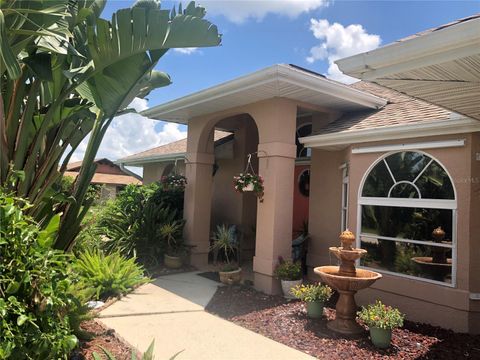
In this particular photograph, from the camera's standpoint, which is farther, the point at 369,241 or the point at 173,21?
the point at 369,241

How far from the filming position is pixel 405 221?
707 cm

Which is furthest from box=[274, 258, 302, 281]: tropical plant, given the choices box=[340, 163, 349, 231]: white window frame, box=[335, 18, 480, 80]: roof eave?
box=[335, 18, 480, 80]: roof eave

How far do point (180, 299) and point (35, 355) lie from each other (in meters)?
4.70

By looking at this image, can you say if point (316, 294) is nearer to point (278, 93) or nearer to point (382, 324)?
point (382, 324)

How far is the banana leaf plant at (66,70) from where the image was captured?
14.0 feet

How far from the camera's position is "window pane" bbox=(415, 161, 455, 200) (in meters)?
6.57

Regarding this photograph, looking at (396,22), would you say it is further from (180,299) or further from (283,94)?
(180,299)

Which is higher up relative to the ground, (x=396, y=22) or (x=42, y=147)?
(x=396, y=22)

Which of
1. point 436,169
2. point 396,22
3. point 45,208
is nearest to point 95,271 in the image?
point 45,208

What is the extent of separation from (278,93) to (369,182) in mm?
2526

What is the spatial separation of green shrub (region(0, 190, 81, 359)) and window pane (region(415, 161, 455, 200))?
19.3 ft

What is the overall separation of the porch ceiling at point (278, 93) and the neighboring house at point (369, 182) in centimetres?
3

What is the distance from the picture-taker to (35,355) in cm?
301

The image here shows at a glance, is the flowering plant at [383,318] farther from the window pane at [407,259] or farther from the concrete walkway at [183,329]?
the window pane at [407,259]
